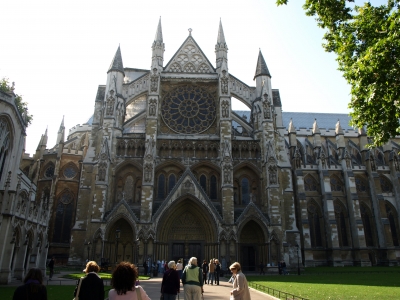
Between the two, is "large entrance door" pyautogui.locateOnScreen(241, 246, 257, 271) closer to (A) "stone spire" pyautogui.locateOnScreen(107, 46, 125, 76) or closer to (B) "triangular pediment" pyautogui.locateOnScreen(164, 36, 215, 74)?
(B) "triangular pediment" pyautogui.locateOnScreen(164, 36, 215, 74)

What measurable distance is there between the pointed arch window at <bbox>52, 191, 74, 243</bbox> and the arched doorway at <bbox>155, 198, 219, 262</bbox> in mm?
13046

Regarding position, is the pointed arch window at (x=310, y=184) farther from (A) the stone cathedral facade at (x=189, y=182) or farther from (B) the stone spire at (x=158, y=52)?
(B) the stone spire at (x=158, y=52)

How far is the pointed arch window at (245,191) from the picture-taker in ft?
99.2

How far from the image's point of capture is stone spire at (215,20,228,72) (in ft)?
108

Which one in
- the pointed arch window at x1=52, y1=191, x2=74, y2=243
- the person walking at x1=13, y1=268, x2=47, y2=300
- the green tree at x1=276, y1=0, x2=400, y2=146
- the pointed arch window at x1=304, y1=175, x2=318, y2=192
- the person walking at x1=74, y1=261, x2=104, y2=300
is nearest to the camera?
the person walking at x1=13, y1=268, x2=47, y2=300

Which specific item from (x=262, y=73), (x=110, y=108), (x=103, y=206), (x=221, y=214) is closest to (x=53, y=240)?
(x=103, y=206)

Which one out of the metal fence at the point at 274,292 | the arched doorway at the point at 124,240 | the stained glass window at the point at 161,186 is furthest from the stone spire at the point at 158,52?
the metal fence at the point at 274,292

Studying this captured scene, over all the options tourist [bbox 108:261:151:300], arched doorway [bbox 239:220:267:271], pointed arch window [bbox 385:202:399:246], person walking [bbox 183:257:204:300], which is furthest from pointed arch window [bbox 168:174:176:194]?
pointed arch window [bbox 385:202:399:246]

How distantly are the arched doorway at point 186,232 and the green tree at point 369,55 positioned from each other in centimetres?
1766

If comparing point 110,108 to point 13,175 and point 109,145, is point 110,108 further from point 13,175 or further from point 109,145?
point 13,175

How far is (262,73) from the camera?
33531 millimetres

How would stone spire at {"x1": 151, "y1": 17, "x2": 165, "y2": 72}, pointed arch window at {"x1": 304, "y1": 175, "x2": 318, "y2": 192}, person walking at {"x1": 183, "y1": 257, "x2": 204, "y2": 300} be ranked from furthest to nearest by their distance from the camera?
pointed arch window at {"x1": 304, "y1": 175, "x2": 318, "y2": 192}, stone spire at {"x1": 151, "y1": 17, "x2": 165, "y2": 72}, person walking at {"x1": 183, "y1": 257, "x2": 204, "y2": 300}

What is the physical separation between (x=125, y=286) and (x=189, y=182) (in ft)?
77.6

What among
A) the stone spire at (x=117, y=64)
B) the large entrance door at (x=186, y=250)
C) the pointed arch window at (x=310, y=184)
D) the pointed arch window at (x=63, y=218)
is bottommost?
the large entrance door at (x=186, y=250)
